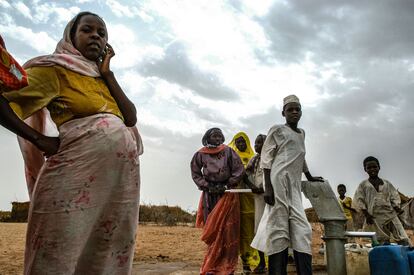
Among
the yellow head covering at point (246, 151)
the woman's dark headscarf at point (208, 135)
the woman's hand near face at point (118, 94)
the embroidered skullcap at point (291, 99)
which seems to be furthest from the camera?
the yellow head covering at point (246, 151)

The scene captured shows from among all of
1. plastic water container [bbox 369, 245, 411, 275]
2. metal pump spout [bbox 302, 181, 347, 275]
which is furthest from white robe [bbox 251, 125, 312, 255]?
plastic water container [bbox 369, 245, 411, 275]

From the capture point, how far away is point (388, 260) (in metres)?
3.56

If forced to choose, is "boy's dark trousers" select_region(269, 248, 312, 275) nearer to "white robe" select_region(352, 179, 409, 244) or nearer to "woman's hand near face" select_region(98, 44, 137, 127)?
"woman's hand near face" select_region(98, 44, 137, 127)

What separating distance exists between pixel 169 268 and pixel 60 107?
5.03 metres

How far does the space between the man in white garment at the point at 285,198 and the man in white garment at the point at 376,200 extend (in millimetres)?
2727

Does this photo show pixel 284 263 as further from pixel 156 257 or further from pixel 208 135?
pixel 156 257

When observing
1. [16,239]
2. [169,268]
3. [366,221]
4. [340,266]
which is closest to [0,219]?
[16,239]

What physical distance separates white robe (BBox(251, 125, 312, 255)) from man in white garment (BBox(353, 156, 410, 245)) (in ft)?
8.98

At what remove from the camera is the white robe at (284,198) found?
158 inches

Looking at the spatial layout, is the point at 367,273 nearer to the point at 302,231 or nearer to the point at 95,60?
the point at 302,231

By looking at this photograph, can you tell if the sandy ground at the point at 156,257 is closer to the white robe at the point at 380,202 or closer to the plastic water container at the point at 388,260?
the white robe at the point at 380,202

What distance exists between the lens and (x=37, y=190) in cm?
199

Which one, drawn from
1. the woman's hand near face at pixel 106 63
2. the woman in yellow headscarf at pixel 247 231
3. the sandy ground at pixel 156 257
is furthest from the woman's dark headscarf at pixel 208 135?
the woman's hand near face at pixel 106 63

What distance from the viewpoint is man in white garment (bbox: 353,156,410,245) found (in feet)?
22.4
